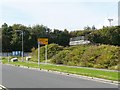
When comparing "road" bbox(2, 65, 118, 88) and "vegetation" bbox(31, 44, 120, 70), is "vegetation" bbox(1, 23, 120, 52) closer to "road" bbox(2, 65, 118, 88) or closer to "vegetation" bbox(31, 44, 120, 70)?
"vegetation" bbox(31, 44, 120, 70)

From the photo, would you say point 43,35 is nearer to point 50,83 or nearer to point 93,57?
point 93,57

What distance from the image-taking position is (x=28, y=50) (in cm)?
10806

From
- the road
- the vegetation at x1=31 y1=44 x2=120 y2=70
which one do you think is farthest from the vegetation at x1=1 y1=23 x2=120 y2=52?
the road

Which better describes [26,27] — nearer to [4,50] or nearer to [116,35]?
[4,50]

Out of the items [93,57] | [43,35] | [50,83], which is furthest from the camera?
[43,35]

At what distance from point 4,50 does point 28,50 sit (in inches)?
306

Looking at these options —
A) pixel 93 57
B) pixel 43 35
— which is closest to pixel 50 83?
pixel 93 57

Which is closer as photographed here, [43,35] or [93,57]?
[93,57]

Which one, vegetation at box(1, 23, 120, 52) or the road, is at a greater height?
vegetation at box(1, 23, 120, 52)

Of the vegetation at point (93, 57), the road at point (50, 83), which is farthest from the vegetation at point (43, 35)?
the road at point (50, 83)

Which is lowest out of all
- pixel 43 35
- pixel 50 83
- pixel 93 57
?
pixel 50 83

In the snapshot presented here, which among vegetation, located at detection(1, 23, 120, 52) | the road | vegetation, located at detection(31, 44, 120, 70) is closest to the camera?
the road

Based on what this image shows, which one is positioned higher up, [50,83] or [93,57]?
[93,57]

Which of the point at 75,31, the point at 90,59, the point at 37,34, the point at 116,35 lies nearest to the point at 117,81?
the point at 90,59
